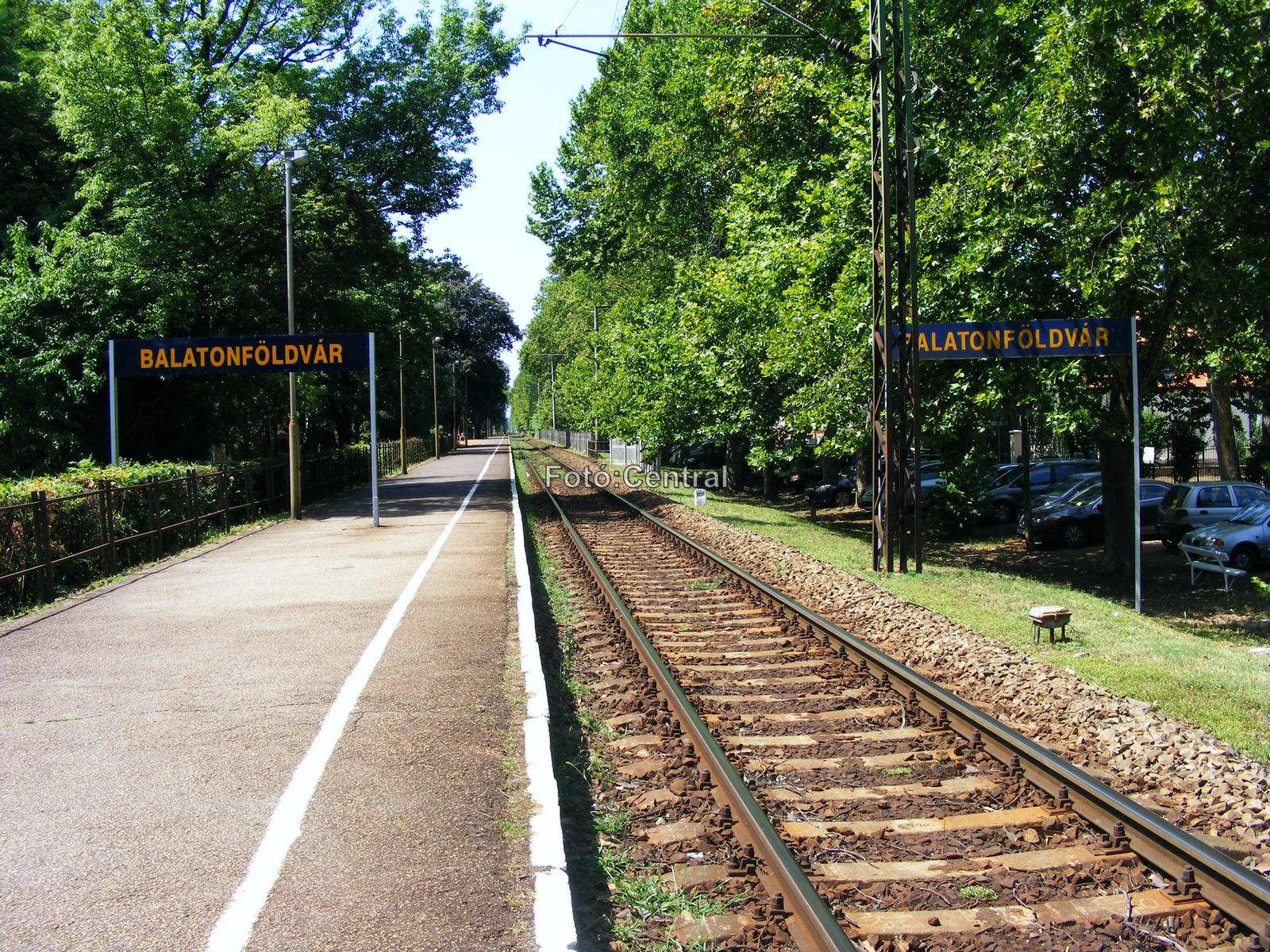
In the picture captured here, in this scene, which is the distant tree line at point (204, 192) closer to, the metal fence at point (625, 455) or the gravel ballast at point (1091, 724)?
the metal fence at point (625, 455)

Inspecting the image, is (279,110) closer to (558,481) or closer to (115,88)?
(115,88)

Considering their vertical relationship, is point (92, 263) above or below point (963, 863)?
above

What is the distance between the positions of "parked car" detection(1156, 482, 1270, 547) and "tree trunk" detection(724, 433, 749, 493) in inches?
584

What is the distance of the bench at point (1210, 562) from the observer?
1522 centimetres

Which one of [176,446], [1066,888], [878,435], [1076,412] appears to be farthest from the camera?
[176,446]

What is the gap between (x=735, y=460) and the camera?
33.7 metres

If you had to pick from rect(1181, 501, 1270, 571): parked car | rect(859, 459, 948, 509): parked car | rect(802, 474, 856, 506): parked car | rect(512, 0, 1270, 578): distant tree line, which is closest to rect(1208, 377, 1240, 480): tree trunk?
rect(512, 0, 1270, 578): distant tree line

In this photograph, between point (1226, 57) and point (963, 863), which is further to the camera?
point (1226, 57)

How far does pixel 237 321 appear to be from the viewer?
84.7 ft

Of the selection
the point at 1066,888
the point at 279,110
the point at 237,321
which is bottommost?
the point at 1066,888

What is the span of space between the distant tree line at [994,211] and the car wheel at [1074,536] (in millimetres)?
3533

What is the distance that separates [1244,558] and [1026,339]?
7296 millimetres

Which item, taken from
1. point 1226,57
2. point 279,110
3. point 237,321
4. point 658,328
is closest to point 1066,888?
point 1226,57

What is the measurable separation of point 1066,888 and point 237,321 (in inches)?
1017
